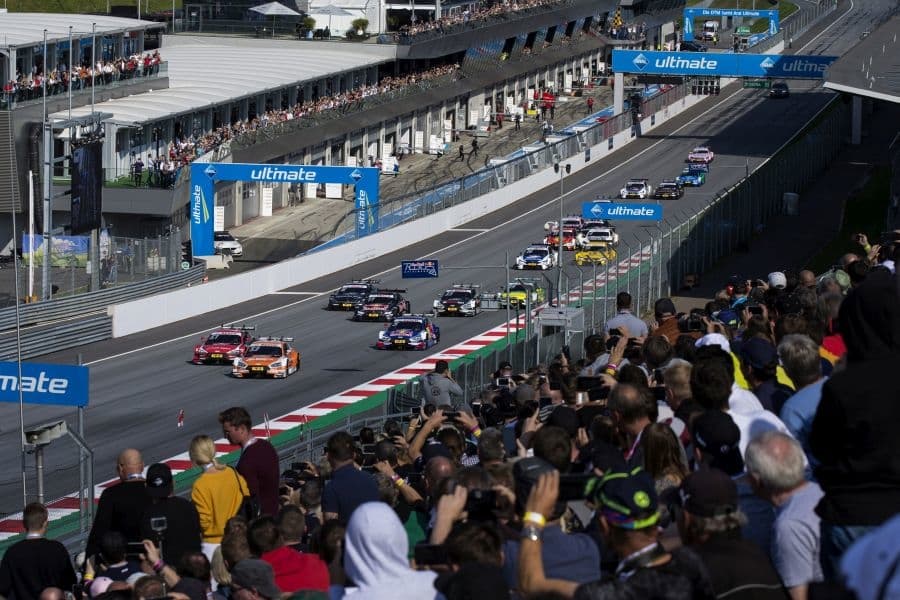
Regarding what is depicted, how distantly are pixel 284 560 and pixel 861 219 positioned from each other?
51.9m

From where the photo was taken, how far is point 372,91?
87.3 m

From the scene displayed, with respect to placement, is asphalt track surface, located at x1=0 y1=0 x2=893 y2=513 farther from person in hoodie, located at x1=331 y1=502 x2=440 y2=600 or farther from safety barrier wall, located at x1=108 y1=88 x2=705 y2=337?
person in hoodie, located at x1=331 y1=502 x2=440 y2=600

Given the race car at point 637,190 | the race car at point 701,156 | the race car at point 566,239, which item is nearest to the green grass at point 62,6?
the race car at point 701,156

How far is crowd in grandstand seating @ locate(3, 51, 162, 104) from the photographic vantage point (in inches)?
2296

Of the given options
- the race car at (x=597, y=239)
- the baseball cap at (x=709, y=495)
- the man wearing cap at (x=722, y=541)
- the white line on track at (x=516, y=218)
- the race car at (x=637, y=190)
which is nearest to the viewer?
the man wearing cap at (x=722, y=541)

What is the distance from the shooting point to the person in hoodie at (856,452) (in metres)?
6.62

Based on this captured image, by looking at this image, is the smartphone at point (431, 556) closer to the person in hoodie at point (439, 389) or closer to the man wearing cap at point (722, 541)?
the man wearing cap at point (722, 541)

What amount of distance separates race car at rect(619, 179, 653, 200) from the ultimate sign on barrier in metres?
14.3

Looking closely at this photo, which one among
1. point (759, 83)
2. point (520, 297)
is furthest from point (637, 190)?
point (520, 297)

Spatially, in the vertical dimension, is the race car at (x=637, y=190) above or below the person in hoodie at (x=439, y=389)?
below

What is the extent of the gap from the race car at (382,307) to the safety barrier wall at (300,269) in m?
4.56

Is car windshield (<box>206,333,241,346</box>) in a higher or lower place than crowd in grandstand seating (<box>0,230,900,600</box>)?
lower

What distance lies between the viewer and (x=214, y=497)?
10578 millimetres

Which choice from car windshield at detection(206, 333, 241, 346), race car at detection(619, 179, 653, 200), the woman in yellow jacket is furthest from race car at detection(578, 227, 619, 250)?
the woman in yellow jacket
